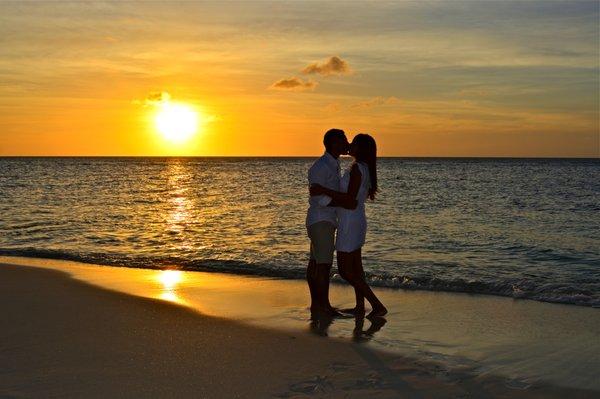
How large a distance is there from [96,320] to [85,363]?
1.79 m

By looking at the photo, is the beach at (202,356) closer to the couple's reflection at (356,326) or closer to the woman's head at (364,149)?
the couple's reflection at (356,326)

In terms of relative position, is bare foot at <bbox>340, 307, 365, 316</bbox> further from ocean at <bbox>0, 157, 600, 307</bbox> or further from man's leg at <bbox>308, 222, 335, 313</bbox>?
ocean at <bbox>0, 157, 600, 307</bbox>

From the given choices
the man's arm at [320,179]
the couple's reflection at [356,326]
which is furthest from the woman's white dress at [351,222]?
the couple's reflection at [356,326]

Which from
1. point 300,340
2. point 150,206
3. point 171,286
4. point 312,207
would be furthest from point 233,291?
point 150,206

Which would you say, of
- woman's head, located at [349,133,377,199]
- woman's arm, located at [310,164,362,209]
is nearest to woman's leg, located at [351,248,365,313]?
woman's arm, located at [310,164,362,209]

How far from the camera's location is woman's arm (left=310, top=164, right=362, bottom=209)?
766cm

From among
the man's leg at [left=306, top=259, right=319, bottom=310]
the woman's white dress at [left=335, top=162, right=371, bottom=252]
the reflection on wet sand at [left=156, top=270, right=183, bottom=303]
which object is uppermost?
the woman's white dress at [left=335, top=162, right=371, bottom=252]

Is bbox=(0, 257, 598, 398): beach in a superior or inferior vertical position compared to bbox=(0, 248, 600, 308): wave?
superior

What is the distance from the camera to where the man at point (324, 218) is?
25.6ft

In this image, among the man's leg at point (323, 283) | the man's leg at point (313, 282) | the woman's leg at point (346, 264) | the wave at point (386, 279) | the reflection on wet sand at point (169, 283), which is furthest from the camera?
the wave at point (386, 279)

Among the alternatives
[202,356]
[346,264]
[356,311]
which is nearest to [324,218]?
[346,264]

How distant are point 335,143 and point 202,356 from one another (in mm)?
2956

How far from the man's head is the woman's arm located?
0.91 ft

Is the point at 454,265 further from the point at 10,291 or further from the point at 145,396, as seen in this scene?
the point at 145,396
